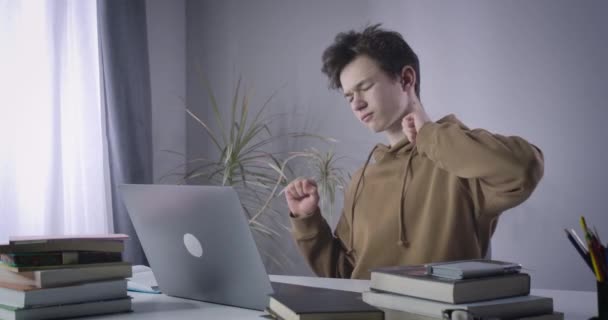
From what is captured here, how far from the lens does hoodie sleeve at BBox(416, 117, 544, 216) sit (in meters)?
1.40

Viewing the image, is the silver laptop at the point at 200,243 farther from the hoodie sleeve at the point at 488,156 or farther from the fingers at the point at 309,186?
the hoodie sleeve at the point at 488,156

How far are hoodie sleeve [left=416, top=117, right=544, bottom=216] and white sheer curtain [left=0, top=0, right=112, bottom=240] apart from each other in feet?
5.96

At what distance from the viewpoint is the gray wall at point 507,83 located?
114 inches

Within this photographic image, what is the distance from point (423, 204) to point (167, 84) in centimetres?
244

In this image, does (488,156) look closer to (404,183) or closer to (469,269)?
(404,183)

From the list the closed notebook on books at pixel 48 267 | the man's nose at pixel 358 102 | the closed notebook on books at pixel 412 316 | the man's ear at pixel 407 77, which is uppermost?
the man's ear at pixel 407 77

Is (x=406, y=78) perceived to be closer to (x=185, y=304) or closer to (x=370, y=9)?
(x=185, y=304)

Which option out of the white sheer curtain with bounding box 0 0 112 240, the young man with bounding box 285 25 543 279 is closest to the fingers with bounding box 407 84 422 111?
the young man with bounding box 285 25 543 279

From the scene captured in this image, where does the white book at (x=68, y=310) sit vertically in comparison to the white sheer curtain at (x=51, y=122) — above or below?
below

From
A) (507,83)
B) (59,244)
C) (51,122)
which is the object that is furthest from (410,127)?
(51,122)

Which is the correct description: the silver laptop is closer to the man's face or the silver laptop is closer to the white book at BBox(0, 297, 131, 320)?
the white book at BBox(0, 297, 131, 320)

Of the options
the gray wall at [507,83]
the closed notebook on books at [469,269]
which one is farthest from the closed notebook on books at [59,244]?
the gray wall at [507,83]

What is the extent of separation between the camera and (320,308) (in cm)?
91

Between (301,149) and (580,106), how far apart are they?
4.81 ft
